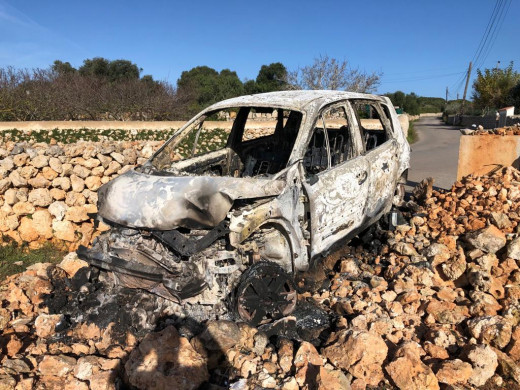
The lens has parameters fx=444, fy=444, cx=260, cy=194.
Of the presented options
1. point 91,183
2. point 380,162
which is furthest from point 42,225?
point 380,162

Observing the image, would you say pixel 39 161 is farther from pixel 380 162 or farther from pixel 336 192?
pixel 380 162

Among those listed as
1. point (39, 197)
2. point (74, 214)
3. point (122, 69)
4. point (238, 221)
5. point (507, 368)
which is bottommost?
point (507, 368)

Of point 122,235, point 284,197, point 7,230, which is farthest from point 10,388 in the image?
point 7,230

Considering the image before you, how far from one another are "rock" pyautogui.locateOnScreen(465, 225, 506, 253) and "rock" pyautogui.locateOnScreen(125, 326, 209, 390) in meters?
3.44

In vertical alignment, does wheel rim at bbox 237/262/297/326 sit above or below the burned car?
below

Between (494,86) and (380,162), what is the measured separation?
Answer: 4829 cm

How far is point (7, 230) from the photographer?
22.6 ft

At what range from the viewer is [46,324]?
152 inches

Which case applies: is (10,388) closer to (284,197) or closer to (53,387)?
(53,387)

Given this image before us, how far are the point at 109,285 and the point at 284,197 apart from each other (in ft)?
5.69

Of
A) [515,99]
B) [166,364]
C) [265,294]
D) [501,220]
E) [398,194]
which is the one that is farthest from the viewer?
[515,99]

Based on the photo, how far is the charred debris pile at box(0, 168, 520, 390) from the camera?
3115 mm

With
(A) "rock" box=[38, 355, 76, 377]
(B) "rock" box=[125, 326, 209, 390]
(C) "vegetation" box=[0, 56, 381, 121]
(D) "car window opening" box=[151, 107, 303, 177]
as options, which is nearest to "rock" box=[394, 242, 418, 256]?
(D) "car window opening" box=[151, 107, 303, 177]

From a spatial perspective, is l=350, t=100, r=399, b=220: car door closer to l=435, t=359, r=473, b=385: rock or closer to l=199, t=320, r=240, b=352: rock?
l=435, t=359, r=473, b=385: rock
